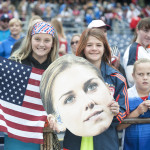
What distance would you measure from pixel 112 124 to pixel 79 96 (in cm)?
44

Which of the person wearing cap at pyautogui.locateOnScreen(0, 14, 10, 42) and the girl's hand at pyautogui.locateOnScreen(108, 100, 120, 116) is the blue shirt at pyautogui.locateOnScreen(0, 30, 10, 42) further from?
the girl's hand at pyautogui.locateOnScreen(108, 100, 120, 116)

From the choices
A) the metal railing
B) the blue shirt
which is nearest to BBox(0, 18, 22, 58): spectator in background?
the blue shirt

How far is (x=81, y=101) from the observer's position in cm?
224

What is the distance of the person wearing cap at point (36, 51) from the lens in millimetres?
2701

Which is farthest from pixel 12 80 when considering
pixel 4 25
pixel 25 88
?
pixel 4 25

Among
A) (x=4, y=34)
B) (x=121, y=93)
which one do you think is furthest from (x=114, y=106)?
(x=4, y=34)

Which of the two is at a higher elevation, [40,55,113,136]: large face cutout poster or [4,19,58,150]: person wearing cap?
[4,19,58,150]: person wearing cap

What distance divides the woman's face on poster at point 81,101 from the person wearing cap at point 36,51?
2.16ft

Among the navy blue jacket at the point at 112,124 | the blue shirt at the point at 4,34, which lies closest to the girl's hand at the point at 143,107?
the navy blue jacket at the point at 112,124

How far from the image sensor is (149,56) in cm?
352

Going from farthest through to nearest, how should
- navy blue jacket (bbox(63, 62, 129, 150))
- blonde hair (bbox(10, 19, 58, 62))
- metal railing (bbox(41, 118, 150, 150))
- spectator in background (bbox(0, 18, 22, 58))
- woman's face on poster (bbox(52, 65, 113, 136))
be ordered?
spectator in background (bbox(0, 18, 22, 58)), blonde hair (bbox(10, 19, 58, 62)), metal railing (bbox(41, 118, 150, 150)), navy blue jacket (bbox(63, 62, 129, 150)), woman's face on poster (bbox(52, 65, 113, 136))

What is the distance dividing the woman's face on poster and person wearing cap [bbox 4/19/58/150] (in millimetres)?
657

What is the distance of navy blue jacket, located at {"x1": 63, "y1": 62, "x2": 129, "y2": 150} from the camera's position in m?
2.39

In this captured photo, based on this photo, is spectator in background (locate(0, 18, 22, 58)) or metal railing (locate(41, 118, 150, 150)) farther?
spectator in background (locate(0, 18, 22, 58))
